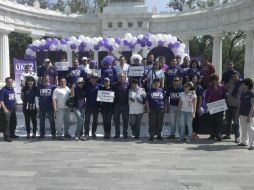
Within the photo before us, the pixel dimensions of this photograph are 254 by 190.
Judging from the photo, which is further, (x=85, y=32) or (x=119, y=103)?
(x=85, y=32)

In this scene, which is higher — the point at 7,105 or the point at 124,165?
the point at 7,105

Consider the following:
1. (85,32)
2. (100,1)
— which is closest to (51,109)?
(85,32)

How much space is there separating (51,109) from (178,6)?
155 ft

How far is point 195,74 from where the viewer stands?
1454 centimetres

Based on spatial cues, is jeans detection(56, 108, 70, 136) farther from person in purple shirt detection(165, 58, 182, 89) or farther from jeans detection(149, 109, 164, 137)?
person in purple shirt detection(165, 58, 182, 89)

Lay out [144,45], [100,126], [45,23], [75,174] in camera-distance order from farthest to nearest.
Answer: [45,23] → [144,45] → [100,126] → [75,174]

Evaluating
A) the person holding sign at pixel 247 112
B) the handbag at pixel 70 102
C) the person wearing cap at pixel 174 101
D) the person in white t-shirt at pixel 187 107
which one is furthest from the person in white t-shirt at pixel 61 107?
the person holding sign at pixel 247 112

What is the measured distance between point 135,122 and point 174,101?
152 centimetres

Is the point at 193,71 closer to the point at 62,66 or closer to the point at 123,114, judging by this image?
the point at 123,114

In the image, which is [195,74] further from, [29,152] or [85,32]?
[85,32]

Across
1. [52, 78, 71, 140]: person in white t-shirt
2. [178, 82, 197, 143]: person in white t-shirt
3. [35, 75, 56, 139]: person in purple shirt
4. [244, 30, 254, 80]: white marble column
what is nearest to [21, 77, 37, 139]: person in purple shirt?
[35, 75, 56, 139]: person in purple shirt

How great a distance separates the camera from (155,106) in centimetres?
1396

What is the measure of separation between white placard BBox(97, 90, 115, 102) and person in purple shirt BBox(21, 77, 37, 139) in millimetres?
2248

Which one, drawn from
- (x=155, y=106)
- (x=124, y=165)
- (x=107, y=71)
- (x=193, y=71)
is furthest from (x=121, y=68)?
(x=124, y=165)
